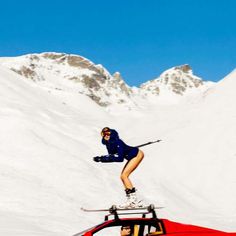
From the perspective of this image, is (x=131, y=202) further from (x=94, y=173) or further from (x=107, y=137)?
(x=94, y=173)

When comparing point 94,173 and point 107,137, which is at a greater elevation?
point 94,173

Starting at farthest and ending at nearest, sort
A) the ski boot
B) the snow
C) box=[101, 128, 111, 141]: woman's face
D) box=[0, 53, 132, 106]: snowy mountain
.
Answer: box=[0, 53, 132, 106]: snowy mountain, the snow, box=[101, 128, 111, 141]: woman's face, the ski boot

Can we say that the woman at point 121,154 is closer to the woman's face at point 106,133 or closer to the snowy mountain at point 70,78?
the woman's face at point 106,133

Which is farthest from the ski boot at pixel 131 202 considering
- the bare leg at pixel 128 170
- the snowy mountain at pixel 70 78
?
the snowy mountain at pixel 70 78

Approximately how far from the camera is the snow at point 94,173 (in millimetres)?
22594

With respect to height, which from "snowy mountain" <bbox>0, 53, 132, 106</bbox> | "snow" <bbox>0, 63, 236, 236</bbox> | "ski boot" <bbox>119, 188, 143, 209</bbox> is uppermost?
"snowy mountain" <bbox>0, 53, 132, 106</bbox>

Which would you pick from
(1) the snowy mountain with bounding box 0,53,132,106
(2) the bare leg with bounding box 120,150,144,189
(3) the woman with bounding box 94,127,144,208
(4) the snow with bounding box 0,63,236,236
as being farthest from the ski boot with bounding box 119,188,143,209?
(1) the snowy mountain with bounding box 0,53,132,106

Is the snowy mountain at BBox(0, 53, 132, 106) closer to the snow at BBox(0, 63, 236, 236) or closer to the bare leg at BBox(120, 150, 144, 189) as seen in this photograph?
the snow at BBox(0, 63, 236, 236)

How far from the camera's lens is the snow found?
2259cm

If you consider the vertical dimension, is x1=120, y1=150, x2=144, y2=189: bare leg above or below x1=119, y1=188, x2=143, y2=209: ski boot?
above

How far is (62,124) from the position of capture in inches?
1913

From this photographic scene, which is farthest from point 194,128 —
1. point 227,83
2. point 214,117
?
point 227,83

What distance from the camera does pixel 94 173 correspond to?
3141cm

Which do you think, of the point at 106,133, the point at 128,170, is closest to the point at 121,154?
the point at 128,170
